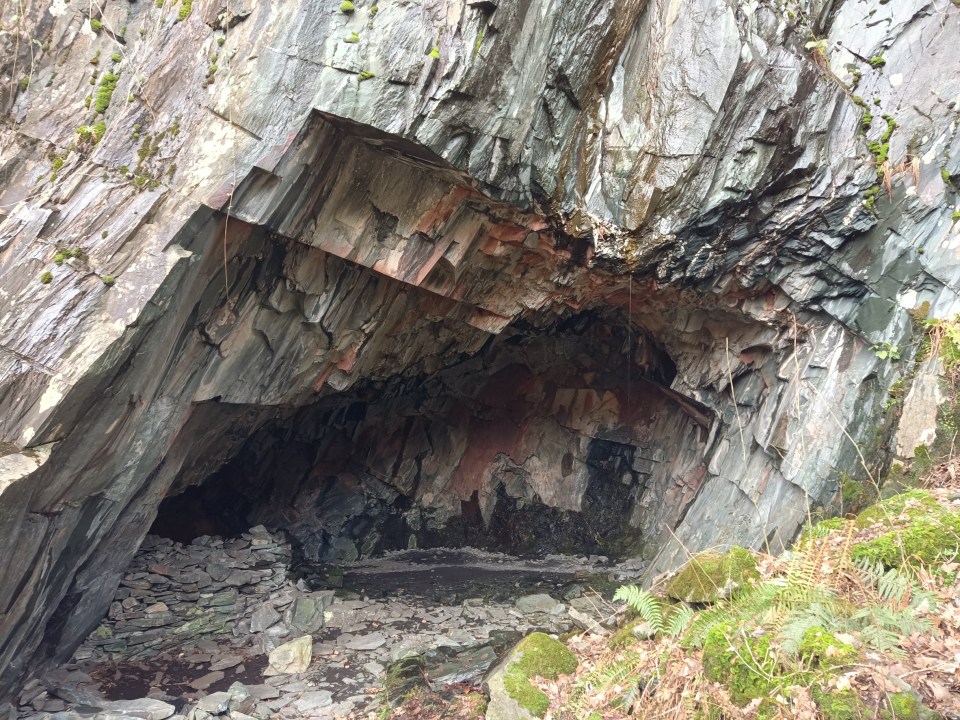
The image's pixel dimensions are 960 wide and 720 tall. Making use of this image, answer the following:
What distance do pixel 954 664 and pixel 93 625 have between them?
28.8 feet

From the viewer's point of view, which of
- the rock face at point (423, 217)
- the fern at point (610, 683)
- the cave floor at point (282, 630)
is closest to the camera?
the fern at point (610, 683)

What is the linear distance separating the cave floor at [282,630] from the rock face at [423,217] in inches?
29.2

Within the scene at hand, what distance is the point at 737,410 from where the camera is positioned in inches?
377

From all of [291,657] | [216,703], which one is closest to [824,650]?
[216,703]

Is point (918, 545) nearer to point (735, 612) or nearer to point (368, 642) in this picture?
point (735, 612)

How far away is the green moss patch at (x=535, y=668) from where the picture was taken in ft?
16.2

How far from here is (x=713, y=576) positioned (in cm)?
502

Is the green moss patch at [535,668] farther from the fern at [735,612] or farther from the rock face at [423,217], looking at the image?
the rock face at [423,217]

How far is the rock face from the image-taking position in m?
5.70

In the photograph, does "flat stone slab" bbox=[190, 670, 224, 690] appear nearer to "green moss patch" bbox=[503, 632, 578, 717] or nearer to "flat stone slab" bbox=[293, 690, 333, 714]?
"flat stone slab" bbox=[293, 690, 333, 714]

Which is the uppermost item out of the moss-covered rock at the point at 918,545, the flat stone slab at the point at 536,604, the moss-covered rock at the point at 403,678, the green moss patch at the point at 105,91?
the green moss patch at the point at 105,91

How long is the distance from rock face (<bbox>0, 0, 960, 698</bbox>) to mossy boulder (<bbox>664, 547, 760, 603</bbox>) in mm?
1040

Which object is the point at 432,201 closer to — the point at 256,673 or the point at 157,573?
the point at 256,673

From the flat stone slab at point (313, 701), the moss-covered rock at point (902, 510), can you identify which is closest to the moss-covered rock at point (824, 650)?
the moss-covered rock at point (902, 510)
